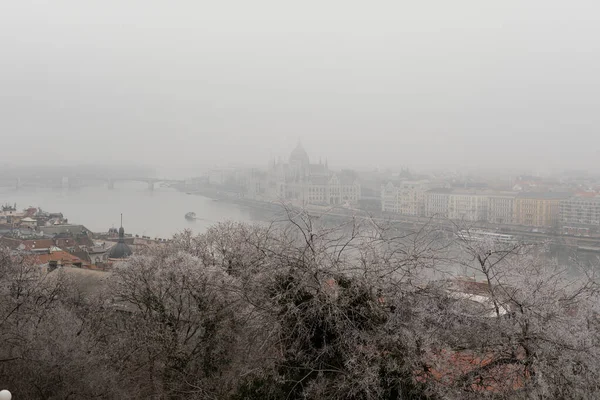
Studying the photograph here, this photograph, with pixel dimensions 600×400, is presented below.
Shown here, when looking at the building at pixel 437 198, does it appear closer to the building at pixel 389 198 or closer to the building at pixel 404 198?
the building at pixel 404 198

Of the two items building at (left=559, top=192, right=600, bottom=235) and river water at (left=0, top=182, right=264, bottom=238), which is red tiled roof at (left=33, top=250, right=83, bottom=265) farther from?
building at (left=559, top=192, right=600, bottom=235)

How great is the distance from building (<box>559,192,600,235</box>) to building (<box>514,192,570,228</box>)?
210 mm

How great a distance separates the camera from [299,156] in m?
39.2

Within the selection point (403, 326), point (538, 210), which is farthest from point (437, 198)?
point (403, 326)

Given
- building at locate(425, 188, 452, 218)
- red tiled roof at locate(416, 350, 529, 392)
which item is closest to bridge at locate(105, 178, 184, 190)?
building at locate(425, 188, 452, 218)

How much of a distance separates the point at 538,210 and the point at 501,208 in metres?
1.15

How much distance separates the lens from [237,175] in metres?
39.6

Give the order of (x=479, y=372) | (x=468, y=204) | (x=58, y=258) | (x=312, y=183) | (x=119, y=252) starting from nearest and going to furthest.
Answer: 1. (x=479, y=372)
2. (x=58, y=258)
3. (x=468, y=204)
4. (x=119, y=252)
5. (x=312, y=183)

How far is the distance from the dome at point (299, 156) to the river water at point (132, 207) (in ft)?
16.4

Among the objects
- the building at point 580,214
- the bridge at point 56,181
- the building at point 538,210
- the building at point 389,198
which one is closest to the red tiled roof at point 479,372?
the building at point 389,198

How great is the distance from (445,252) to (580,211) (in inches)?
656

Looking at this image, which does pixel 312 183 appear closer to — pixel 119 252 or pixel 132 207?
pixel 119 252

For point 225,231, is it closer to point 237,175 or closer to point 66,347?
point 66,347

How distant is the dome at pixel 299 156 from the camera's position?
118ft
